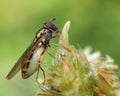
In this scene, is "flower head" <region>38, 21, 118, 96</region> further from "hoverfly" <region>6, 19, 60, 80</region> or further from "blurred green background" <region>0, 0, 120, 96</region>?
"blurred green background" <region>0, 0, 120, 96</region>

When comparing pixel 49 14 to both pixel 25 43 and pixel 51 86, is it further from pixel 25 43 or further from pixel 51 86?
pixel 51 86

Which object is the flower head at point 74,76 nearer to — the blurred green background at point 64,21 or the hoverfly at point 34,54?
the hoverfly at point 34,54

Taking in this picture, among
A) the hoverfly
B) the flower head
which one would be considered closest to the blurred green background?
the hoverfly

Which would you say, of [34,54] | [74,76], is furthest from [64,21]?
[74,76]

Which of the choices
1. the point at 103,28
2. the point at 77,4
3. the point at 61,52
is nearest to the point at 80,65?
the point at 61,52

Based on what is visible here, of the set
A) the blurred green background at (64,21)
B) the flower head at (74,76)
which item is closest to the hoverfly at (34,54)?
the flower head at (74,76)

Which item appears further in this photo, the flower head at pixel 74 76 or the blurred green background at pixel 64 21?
the blurred green background at pixel 64 21

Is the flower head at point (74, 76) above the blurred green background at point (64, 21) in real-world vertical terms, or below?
below
